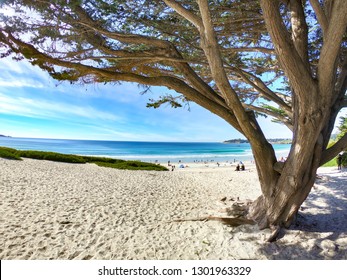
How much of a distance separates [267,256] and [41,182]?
24.4 ft

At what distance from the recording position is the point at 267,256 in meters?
3.32

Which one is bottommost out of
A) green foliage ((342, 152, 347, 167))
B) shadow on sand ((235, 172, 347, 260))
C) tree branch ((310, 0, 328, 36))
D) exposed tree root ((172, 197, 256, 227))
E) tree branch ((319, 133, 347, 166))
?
shadow on sand ((235, 172, 347, 260))

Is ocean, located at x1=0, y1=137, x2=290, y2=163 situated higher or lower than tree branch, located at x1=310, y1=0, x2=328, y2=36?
lower

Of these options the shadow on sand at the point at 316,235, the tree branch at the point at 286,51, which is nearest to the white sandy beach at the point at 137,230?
the shadow on sand at the point at 316,235

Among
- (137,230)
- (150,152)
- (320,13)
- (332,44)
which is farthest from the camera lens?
(150,152)

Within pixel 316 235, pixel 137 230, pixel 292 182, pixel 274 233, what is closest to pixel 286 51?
pixel 292 182

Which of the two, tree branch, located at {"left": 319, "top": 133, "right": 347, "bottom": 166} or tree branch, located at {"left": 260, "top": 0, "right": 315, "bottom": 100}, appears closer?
tree branch, located at {"left": 260, "top": 0, "right": 315, "bottom": 100}

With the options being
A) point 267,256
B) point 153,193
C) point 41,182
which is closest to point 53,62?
point 267,256

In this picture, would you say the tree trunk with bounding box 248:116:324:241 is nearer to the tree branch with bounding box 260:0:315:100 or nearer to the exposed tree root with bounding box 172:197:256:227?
the exposed tree root with bounding box 172:197:256:227

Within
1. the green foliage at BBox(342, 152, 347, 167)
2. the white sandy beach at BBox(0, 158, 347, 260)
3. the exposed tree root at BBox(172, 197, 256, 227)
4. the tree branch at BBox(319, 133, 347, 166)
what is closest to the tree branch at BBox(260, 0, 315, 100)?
the tree branch at BBox(319, 133, 347, 166)

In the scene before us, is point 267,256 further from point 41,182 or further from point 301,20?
point 41,182

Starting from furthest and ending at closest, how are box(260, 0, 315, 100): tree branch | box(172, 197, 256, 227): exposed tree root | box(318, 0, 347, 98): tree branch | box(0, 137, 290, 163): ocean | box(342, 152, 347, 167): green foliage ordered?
1. box(0, 137, 290, 163): ocean
2. box(342, 152, 347, 167): green foliage
3. box(172, 197, 256, 227): exposed tree root
4. box(260, 0, 315, 100): tree branch
5. box(318, 0, 347, 98): tree branch

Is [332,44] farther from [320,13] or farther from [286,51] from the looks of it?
[320,13]
